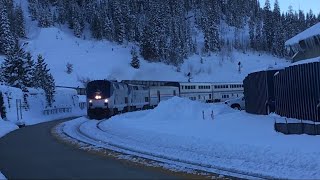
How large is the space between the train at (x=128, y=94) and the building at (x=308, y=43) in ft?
53.6

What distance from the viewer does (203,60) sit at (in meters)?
148

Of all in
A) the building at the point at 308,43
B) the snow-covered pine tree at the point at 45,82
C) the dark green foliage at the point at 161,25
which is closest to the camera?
the building at the point at 308,43

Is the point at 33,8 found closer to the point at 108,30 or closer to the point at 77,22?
the point at 77,22

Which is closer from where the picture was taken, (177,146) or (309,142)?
(309,142)

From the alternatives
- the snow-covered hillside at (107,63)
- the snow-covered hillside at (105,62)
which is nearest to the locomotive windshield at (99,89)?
the snow-covered hillside at (107,63)

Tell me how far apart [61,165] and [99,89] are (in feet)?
99.8

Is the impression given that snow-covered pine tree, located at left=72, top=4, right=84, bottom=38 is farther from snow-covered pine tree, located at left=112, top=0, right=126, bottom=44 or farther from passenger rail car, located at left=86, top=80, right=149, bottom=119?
passenger rail car, located at left=86, top=80, right=149, bottom=119

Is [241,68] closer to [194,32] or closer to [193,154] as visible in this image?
[194,32]

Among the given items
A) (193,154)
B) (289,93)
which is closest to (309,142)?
(193,154)

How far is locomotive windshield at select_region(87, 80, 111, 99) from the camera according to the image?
44000mm

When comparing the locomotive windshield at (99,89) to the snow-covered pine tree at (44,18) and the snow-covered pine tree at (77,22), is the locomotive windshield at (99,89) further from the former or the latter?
the snow-covered pine tree at (44,18)

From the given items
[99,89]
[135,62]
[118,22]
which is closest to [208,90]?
[135,62]

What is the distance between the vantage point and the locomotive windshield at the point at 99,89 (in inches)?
1732

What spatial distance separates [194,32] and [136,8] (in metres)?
22.5
